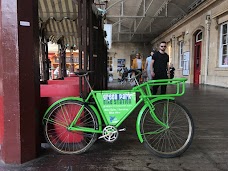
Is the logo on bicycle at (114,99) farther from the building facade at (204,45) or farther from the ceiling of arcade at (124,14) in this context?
the building facade at (204,45)

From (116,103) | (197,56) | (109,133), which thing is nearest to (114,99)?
(116,103)

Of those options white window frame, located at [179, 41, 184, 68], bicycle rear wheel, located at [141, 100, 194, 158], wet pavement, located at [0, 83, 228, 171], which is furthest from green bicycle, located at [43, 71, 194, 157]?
white window frame, located at [179, 41, 184, 68]

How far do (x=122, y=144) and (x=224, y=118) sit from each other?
256 centimetres

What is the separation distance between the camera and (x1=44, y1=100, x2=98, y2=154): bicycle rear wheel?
2.74m

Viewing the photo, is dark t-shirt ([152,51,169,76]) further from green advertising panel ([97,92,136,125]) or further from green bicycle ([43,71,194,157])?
green advertising panel ([97,92,136,125])

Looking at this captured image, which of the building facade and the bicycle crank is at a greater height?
the building facade

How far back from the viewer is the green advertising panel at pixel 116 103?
2682mm

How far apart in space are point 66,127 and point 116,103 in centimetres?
69

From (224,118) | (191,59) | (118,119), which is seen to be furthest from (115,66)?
(118,119)

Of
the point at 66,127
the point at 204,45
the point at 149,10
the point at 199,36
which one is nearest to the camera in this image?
the point at 66,127

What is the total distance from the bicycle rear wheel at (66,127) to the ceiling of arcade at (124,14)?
1674 millimetres

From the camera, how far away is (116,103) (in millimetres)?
2682

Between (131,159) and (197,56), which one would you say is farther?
(197,56)

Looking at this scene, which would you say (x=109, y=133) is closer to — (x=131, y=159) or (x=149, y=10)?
(x=131, y=159)
